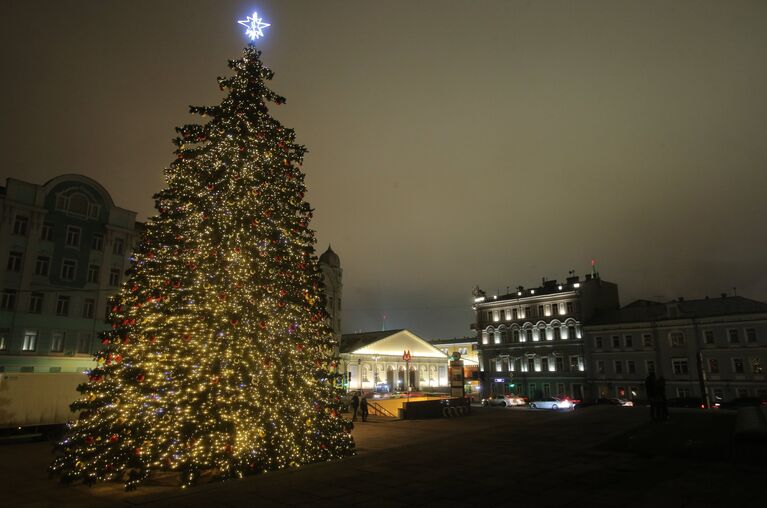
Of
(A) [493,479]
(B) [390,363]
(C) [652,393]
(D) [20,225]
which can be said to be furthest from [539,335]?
(D) [20,225]

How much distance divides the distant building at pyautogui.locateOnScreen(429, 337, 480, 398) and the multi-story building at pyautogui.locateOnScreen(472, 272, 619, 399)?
16320 millimetres

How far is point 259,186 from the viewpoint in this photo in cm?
1384

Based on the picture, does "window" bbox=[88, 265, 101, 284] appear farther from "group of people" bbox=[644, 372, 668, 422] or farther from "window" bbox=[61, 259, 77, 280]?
"group of people" bbox=[644, 372, 668, 422]

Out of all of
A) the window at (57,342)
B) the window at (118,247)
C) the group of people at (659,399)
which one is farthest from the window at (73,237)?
the group of people at (659,399)

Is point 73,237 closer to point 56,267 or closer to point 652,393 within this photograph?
point 56,267

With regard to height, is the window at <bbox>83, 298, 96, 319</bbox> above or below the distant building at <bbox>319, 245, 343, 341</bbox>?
below

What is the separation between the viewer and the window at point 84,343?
→ 3838 cm

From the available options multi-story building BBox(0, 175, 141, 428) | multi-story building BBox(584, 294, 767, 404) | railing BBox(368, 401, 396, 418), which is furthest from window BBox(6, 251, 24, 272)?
multi-story building BBox(584, 294, 767, 404)

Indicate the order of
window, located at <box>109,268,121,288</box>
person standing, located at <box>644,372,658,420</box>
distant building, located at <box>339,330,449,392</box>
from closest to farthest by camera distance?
person standing, located at <box>644,372,658,420</box> < window, located at <box>109,268,121,288</box> < distant building, located at <box>339,330,449,392</box>

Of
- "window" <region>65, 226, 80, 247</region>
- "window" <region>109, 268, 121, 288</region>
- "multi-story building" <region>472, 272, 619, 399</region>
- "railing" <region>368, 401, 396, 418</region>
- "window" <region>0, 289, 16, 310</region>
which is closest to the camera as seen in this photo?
"railing" <region>368, 401, 396, 418</region>

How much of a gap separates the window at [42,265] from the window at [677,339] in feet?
213

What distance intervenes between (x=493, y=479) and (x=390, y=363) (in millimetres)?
71095

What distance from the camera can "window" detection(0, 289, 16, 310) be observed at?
113ft

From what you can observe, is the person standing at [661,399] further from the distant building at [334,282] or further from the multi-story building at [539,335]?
the distant building at [334,282]
